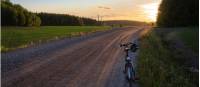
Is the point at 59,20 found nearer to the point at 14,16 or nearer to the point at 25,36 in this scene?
the point at 14,16

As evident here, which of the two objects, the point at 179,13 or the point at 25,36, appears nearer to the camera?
the point at 25,36

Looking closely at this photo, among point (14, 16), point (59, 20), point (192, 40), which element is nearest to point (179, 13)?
point (14, 16)

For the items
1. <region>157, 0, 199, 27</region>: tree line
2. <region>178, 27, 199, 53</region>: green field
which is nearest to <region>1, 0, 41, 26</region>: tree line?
<region>157, 0, 199, 27</region>: tree line

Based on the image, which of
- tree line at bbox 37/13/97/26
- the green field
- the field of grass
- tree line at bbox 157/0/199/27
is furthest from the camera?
tree line at bbox 37/13/97/26

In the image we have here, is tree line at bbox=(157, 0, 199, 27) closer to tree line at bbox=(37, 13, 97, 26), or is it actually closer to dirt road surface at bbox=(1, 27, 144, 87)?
dirt road surface at bbox=(1, 27, 144, 87)

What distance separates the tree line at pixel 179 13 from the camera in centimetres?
7525

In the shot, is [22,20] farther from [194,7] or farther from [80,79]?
[80,79]

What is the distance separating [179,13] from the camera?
256ft

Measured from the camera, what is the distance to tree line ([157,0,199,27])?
7525 cm

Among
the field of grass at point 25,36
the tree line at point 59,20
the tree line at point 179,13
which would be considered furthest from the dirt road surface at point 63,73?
the tree line at point 59,20

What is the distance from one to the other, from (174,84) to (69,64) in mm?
5745

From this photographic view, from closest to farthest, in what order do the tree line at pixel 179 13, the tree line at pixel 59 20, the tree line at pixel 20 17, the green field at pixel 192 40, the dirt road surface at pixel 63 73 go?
the dirt road surface at pixel 63 73 → the green field at pixel 192 40 → the tree line at pixel 179 13 → the tree line at pixel 20 17 → the tree line at pixel 59 20

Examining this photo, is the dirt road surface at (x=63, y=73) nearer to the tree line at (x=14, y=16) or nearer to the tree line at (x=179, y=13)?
the tree line at (x=179, y=13)

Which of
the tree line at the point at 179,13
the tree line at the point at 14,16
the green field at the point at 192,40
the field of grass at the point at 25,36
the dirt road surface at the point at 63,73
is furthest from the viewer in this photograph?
the tree line at the point at 14,16
